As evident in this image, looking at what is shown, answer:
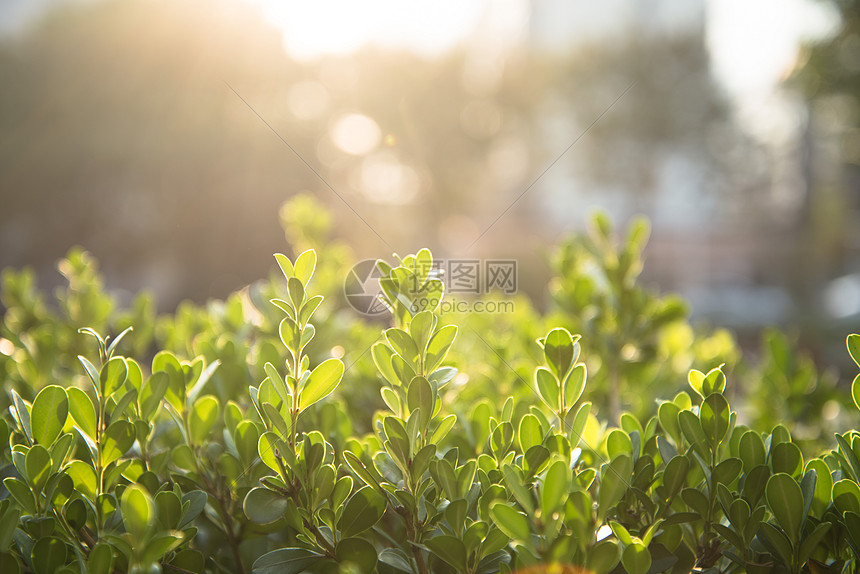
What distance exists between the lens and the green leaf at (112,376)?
867 mm

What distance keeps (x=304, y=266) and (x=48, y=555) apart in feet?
1.66

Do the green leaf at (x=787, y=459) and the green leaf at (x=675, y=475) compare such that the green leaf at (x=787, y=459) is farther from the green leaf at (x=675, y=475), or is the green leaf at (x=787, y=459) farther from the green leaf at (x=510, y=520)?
the green leaf at (x=510, y=520)

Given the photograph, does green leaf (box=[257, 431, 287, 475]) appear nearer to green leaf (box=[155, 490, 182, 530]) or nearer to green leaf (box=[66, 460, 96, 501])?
green leaf (box=[155, 490, 182, 530])

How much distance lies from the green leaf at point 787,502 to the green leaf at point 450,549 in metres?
0.43

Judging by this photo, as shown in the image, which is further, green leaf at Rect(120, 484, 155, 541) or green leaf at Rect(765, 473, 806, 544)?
green leaf at Rect(765, 473, 806, 544)

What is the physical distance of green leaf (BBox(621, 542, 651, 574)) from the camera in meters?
0.73

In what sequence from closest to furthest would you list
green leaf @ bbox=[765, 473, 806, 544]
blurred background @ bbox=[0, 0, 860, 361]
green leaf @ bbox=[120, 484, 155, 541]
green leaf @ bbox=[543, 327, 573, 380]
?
green leaf @ bbox=[120, 484, 155, 541], green leaf @ bbox=[765, 473, 806, 544], green leaf @ bbox=[543, 327, 573, 380], blurred background @ bbox=[0, 0, 860, 361]

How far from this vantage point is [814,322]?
9367 millimetres

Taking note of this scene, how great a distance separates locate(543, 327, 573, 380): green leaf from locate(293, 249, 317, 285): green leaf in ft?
1.22

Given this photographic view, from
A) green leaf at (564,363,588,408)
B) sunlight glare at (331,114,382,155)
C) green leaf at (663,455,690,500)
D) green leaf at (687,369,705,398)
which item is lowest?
green leaf at (663,455,690,500)

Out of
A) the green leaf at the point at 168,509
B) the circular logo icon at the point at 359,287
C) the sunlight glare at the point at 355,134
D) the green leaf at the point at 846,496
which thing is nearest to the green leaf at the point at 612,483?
the green leaf at the point at 846,496

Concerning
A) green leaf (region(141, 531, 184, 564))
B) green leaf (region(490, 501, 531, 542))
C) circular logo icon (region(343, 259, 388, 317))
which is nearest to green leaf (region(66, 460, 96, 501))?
green leaf (region(141, 531, 184, 564))

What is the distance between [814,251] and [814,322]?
16.9ft

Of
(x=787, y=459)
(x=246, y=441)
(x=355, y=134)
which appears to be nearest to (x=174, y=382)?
(x=246, y=441)
